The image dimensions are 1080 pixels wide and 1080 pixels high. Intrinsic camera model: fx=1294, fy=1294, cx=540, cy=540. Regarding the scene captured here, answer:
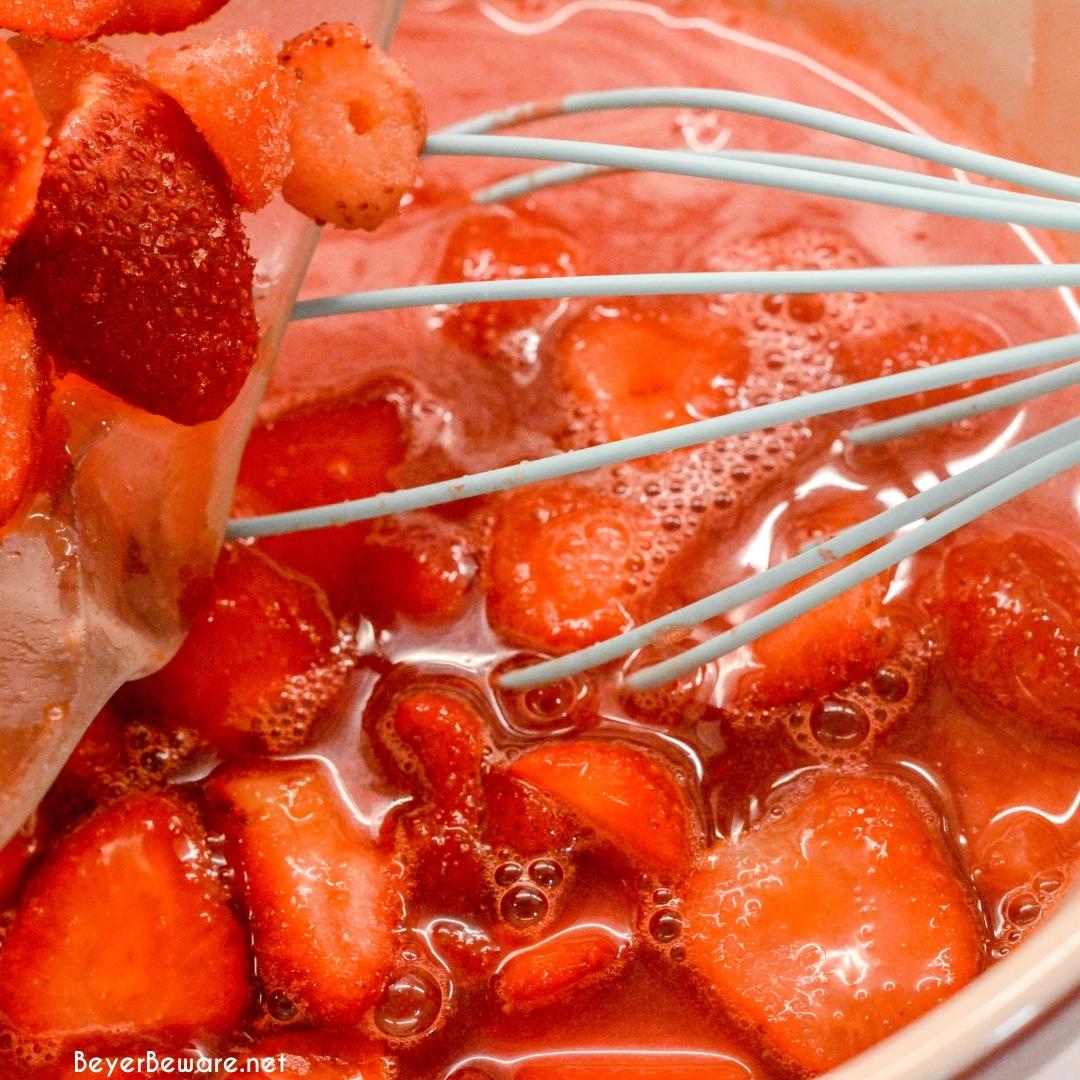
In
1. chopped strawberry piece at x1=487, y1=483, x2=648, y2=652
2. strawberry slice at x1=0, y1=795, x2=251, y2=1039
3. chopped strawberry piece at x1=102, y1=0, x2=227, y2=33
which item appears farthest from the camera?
chopped strawberry piece at x1=487, y1=483, x2=648, y2=652

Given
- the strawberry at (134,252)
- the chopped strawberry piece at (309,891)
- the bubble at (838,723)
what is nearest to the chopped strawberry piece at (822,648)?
the bubble at (838,723)

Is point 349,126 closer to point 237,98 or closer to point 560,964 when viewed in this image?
point 237,98

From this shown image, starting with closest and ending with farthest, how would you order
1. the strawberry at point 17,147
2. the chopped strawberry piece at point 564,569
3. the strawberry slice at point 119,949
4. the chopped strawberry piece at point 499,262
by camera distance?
1. the strawberry at point 17,147
2. the strawberry slice at point 119,949
3. the chopped strawberry piece at point 564,569
4. the chopped strawberry piece at point 499,262

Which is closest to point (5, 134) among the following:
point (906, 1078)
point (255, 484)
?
point (255, 484)

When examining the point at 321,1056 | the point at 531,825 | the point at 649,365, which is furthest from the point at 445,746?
the point at 649,365

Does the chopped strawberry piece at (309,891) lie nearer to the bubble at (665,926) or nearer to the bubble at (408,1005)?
the bubble at (408,1005)

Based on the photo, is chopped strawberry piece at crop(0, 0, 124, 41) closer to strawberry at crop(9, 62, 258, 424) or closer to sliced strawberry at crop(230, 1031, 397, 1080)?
strawberry at crop(9, 62, 258, 424)

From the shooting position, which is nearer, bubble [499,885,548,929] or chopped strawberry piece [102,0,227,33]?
chopped strawberry piece [102,0,227,33]

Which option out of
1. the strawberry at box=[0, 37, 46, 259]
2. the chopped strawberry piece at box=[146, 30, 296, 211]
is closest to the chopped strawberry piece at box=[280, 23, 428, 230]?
the chopped strawberry piece at box=[146, 30, 296, 211]
